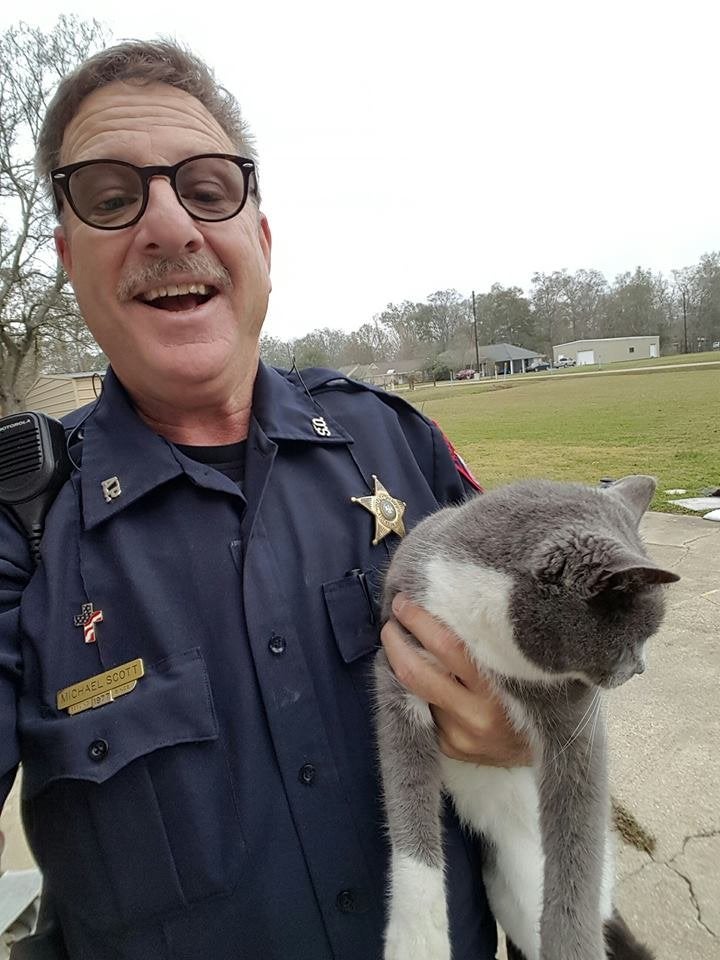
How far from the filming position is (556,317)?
6275 cm

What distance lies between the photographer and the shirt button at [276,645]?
4.76 ft

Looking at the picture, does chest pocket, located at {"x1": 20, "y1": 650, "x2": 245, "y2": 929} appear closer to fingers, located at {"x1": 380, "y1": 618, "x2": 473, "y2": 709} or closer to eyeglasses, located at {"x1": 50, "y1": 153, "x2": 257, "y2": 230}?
fingers, located at {"x1": 380, "y1": 618, "x2": 473, "y2": 709}

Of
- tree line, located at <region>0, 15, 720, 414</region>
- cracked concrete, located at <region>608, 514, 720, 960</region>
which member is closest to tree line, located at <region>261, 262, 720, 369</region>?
tree line, located at <region>0, 15, 720, 414</region>

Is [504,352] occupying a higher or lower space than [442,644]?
lower

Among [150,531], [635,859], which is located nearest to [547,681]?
[150,531]

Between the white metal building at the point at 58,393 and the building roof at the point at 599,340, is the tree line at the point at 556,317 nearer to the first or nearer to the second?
the building roof at the point at 599,340

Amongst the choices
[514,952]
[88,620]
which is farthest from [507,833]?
[88,620]

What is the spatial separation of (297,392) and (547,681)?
1207mm

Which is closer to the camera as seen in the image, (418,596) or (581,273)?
(418,596)

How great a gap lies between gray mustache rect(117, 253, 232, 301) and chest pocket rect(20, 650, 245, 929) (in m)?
1.08

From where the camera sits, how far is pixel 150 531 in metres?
1.55

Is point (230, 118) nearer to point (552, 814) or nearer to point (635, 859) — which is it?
point (552, 814)

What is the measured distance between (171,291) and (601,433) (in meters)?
12.8

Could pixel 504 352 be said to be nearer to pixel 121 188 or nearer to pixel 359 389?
pixel 359 389
